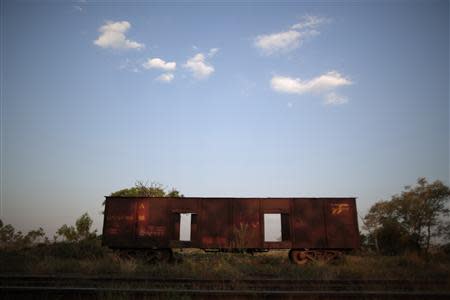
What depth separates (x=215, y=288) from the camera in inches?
261

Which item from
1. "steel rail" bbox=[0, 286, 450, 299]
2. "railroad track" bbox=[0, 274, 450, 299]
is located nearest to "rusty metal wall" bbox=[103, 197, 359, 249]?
"railroad track" bbox=[0, 274, 450, 299]

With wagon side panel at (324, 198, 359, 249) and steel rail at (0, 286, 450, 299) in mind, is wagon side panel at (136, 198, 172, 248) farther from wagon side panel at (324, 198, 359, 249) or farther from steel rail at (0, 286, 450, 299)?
wagon side panel at (324, 198, 359, 249)

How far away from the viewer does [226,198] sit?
12.5 m

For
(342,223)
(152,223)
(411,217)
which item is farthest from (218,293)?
(411,217)

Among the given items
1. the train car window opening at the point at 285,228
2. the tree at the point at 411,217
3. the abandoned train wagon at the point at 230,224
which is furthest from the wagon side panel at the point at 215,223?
the tree at the point at 411,217

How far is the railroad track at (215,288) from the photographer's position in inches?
229

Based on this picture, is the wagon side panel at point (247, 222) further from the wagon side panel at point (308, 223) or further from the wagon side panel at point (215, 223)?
the wagon side panel at point (308, 223)

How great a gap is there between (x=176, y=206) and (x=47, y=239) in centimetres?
1047

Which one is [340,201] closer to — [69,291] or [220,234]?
[220,234]

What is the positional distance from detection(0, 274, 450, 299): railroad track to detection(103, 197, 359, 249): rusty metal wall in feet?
14.5

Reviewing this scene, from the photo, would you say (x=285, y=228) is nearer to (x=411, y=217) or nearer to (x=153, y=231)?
(x=153, y=231)

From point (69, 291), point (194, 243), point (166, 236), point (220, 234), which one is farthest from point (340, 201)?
point (69, 291)

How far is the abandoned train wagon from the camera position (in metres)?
12.0

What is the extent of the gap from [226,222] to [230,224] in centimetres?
21
